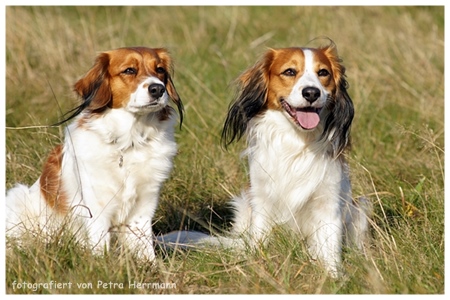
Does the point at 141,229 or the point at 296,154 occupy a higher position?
the point at 296,154

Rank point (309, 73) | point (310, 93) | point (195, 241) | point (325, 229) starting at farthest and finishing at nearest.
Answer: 1. point (195, 241)
2. point (325, 229)
3. point (309, 73)
4. point (310, 93)

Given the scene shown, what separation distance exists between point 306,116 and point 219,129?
2465 mm

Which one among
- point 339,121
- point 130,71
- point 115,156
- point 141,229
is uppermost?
point 130,71

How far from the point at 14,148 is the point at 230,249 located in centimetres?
261

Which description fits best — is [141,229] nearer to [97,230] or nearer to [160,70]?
[97,230]

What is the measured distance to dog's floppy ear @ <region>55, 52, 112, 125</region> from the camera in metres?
4.95

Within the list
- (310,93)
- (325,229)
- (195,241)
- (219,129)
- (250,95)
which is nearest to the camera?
(310,93)

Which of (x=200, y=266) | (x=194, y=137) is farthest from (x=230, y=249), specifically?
(x=194, y=137)

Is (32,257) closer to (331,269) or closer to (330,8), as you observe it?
(331,269)

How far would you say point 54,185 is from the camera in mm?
5133

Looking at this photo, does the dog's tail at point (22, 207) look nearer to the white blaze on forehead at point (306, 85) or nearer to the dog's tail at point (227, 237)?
the dog's tail at point (227, 237)

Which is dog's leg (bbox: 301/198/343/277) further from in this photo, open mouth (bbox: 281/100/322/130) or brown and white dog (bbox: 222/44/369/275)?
open mouth (bbox: 281/100/322/130)

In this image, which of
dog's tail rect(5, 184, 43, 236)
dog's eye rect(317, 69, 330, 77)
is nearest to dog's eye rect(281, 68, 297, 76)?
dog's eye rect(317, 69, 330, 77)

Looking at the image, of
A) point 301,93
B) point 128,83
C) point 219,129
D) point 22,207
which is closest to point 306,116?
point 301,93
